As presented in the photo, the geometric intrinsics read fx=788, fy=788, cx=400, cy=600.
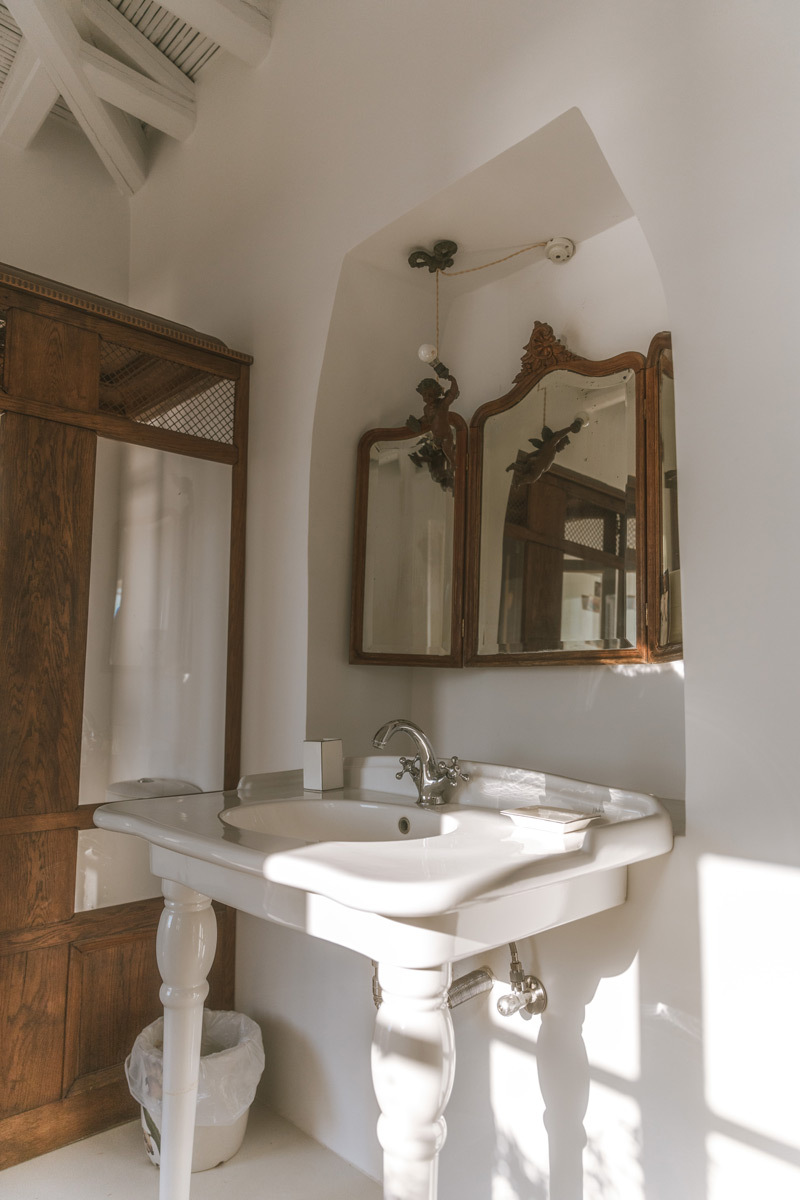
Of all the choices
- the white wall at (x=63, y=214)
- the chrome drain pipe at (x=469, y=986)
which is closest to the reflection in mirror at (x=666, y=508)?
the chrome drain pipe at (x=469, y=986)

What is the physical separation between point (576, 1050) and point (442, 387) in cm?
147

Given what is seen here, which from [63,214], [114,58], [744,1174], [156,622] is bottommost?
[744,1174]

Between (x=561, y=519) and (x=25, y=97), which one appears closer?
(x=561, y=519)

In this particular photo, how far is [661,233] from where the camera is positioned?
50.1 inches

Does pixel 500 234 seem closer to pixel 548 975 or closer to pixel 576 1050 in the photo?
pixel 548 975

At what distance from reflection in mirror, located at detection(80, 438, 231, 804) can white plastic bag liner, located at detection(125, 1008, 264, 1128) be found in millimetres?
586

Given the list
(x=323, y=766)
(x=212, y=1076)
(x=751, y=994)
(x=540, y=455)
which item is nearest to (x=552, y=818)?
(x=751, y=994)

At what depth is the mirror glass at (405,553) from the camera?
75.5 inches

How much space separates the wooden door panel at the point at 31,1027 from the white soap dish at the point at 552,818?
1223 mm

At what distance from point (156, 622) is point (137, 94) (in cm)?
158

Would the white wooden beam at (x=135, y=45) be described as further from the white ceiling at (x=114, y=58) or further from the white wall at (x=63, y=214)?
the white wall at (x=63, y=214)

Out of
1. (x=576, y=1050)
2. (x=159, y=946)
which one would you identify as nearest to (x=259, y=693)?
(x=159, y=946)

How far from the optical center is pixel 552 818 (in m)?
1.18

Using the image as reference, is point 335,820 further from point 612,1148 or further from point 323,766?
point 612,1148
